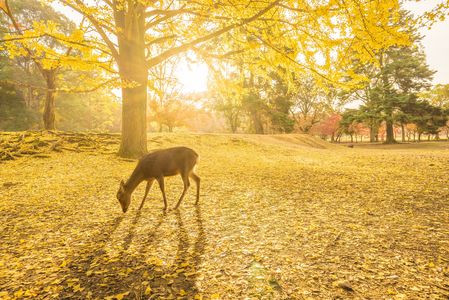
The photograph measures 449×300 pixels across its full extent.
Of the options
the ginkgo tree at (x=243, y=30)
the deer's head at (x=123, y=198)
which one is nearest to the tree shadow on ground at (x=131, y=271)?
the deer's head at (x=123, y=198)

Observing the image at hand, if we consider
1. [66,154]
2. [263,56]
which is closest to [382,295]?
[263,56]

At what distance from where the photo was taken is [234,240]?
370 cm

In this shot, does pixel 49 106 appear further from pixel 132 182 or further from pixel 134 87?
pixel 132 182

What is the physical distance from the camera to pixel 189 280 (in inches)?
109

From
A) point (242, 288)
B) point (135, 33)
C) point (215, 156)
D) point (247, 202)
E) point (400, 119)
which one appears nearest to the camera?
point (242, 288)

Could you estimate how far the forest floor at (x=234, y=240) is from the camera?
8.62 feet

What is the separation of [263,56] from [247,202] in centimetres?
735

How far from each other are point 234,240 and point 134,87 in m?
8.30

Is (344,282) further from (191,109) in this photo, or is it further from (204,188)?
(191,109)

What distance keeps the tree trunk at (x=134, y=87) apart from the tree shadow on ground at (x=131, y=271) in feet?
22.5

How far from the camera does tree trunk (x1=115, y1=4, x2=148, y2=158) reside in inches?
384

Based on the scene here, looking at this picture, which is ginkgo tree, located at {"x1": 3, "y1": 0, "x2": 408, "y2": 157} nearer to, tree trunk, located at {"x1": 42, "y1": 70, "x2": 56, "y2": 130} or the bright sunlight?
the bright sunlight

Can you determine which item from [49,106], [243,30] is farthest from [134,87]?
[49,106]

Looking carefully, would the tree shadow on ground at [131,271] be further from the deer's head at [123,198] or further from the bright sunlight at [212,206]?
the deer's head at [123,198]
